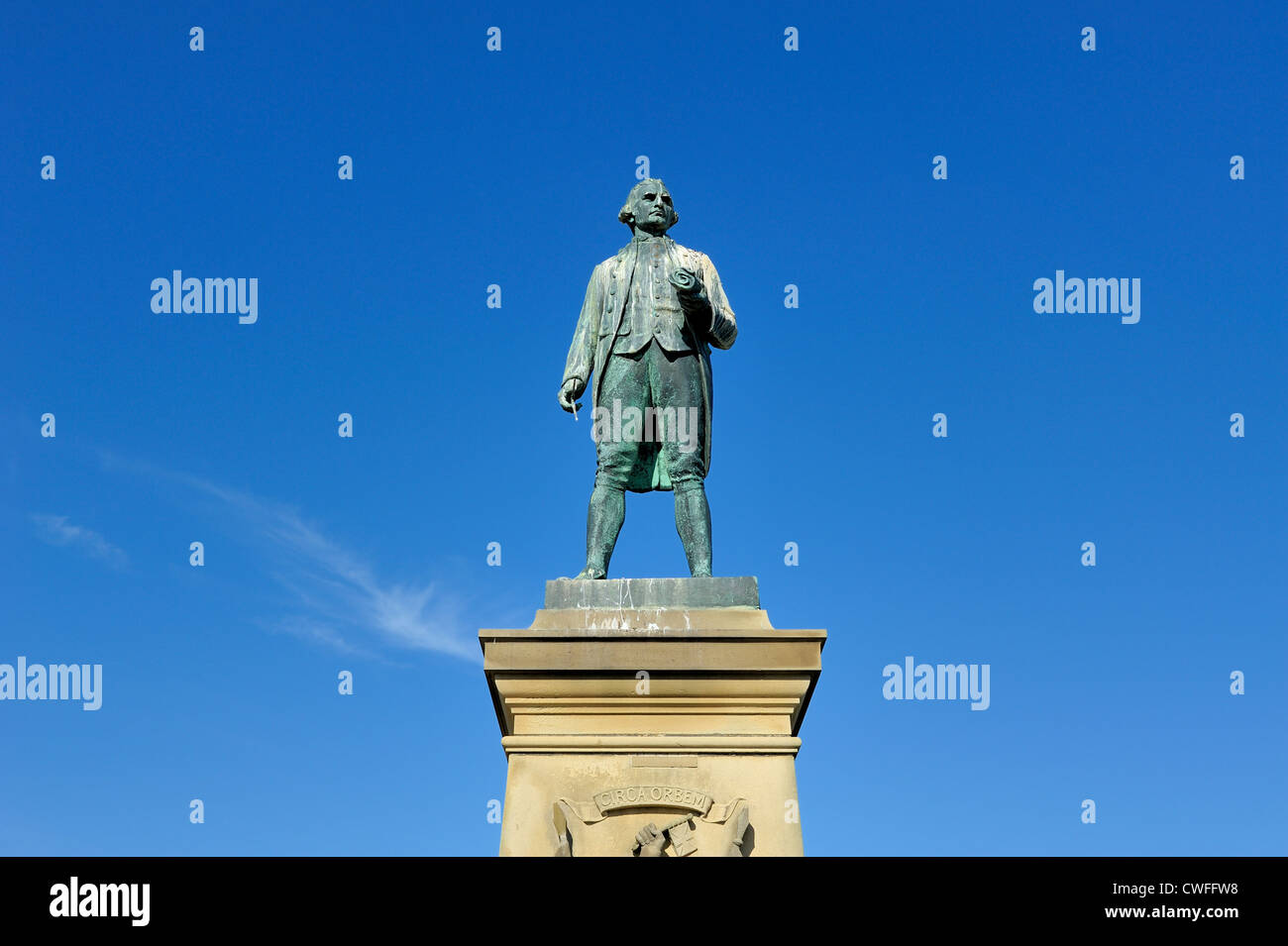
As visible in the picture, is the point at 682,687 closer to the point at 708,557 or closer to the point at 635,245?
the point at 708,557

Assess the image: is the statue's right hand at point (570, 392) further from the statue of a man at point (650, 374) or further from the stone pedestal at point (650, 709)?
the stone pedestal at point (650, 709)

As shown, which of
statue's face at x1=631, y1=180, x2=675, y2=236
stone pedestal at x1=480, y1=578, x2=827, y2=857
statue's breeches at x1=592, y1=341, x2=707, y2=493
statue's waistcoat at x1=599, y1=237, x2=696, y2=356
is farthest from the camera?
statue's face at x1=631, y1=180, x2=675, y2=236

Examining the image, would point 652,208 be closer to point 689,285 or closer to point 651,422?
point 689,285

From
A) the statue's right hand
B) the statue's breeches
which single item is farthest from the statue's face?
the statue's right hand

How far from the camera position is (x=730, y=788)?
1210 cm

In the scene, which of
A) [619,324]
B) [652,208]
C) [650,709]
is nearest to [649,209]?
[652,208]

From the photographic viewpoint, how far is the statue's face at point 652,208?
13969 mm

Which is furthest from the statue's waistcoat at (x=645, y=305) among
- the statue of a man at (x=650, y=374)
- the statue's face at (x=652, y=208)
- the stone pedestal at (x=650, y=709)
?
the stone pedestal at (x=650, y=709)

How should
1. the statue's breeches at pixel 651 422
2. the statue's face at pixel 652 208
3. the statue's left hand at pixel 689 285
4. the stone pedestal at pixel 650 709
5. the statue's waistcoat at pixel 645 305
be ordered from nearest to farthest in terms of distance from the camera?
the stone pedestal at pixel 650 709, the statue's left hand at pixel 689 285, the statue's breeches at pixel 651 422, the statue's waistcoat at pixel 645 305, the statue's face at pixel 652 208

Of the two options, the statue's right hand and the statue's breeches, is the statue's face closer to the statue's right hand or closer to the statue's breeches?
the statue's breeches

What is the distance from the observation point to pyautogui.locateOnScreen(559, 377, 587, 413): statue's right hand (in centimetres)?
1364

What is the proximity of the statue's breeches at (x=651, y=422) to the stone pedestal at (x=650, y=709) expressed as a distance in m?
1.46

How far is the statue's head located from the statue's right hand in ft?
4.92
